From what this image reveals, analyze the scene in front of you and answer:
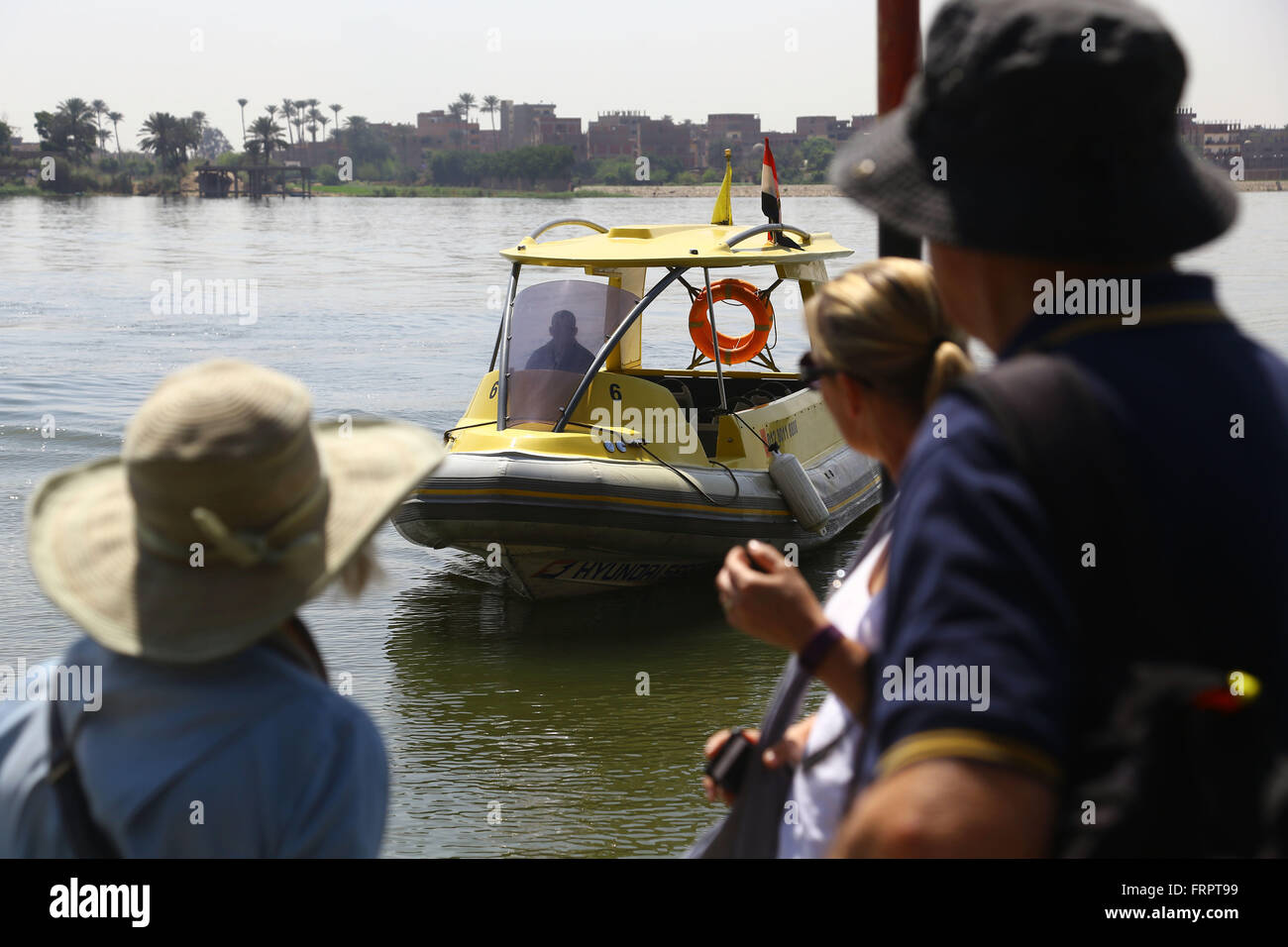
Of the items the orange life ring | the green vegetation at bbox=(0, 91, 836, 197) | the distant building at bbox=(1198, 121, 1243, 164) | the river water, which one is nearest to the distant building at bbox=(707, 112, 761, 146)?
the green vegetation at bbox=(0, 91, 836, 197)

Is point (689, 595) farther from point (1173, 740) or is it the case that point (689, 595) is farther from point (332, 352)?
point (332, 352)

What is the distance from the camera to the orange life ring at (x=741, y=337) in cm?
1159

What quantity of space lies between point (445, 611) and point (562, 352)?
2007 millimetres

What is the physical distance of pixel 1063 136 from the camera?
4.08 feet

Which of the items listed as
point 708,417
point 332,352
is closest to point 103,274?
point 332,352

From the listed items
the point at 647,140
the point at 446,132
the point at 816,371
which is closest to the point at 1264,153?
the point at 647,140

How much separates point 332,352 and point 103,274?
1573cm

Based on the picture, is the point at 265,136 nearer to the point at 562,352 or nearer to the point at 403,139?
the point at 403,139

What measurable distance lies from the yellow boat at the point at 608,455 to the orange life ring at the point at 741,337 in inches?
39.6

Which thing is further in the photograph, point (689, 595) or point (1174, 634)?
point (689, 595)

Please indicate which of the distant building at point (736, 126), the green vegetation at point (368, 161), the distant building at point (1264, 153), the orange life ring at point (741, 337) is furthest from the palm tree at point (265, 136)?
the orange life ring at point (741, 337)

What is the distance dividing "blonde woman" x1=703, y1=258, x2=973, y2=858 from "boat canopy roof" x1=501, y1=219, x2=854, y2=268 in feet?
22.6

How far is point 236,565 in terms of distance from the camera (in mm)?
1672

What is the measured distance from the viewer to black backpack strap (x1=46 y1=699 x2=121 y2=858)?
1.61 metres
